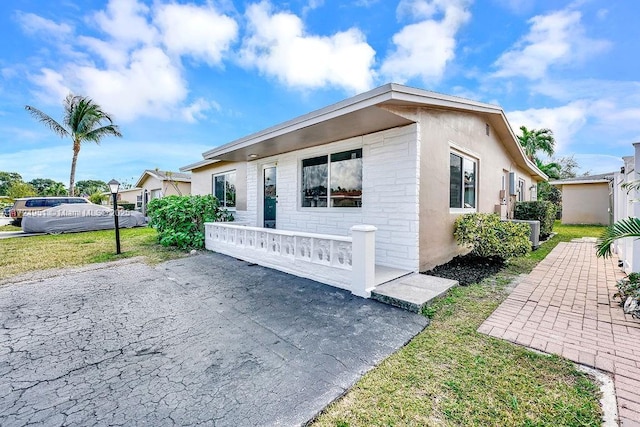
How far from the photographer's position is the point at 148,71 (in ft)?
38.9

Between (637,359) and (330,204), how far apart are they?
5.26 m

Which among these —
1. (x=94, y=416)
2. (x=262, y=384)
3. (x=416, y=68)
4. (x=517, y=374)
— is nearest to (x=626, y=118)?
(x=416, y=68)

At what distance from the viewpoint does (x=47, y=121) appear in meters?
19.5

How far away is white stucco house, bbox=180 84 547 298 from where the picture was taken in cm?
513

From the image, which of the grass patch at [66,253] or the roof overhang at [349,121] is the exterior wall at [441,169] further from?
the grass patch at [66,253]

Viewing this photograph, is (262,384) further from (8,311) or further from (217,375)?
(8,311)

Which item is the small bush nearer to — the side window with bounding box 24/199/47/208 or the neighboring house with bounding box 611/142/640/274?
the neighboring house with bounding box 611/142/640/274

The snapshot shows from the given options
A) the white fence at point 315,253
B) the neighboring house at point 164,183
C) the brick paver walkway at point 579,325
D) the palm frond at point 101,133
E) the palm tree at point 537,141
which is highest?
the palm frond at point 101,133

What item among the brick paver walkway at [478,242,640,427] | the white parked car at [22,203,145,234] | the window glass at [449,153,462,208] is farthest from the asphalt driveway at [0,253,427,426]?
the white parked car at [22,203,145,234]

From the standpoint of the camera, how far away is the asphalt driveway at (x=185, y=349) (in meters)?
1.98

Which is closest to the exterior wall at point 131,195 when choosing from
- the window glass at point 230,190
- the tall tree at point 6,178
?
the window glass at point 230,190

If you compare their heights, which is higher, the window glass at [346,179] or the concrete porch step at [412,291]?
the window glass at [346,179]

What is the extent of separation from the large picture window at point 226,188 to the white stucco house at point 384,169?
1402 mm

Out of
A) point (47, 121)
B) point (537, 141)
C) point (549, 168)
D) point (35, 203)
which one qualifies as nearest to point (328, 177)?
point (35, 203)
